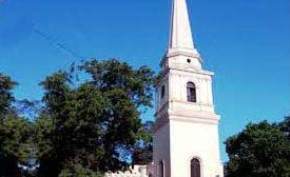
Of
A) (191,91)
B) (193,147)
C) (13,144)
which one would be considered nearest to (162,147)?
(193,147)

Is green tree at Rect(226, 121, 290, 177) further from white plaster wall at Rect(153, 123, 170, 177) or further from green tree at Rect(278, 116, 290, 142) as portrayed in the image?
white plaster wall at Rect(153, 123, 170, 177)

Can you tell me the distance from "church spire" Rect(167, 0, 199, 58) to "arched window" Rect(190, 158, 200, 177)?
27.5ft

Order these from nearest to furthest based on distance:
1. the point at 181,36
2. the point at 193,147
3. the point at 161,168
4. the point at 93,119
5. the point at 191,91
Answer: the point at 93,119 → the point at 193,147 → the point at 161,168 → the point at 191,91 → the point at 181,36

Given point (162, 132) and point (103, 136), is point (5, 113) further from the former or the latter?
point (162, 132)

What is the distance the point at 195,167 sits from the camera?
137ft

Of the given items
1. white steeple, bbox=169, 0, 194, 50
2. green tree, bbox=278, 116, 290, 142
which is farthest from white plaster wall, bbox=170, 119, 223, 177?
white steeple, bbox=169, 0, 194, 50

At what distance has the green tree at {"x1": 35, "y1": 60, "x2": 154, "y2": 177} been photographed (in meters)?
32.5

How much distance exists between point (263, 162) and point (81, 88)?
13.6m

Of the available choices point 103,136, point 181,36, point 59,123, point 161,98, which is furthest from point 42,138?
point 181,36

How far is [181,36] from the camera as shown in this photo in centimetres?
4709

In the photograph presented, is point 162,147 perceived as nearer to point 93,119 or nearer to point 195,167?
point 195,167

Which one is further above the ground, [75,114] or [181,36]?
[181,36]

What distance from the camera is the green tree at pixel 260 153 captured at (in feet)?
127

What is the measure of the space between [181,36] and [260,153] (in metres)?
11.8
